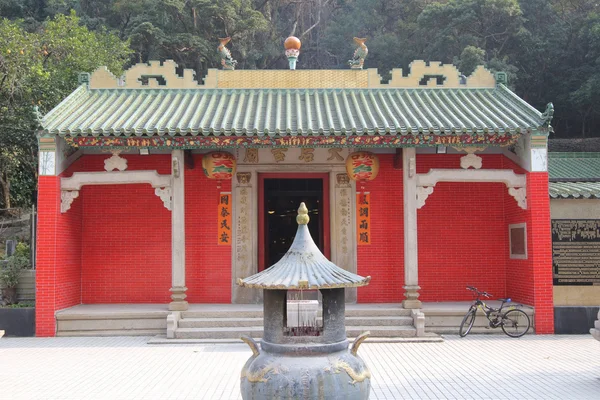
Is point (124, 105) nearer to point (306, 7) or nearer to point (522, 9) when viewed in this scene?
point (522, 9)

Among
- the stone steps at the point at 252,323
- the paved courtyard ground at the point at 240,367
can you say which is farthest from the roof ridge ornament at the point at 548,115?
the stone steps at the point at 252,323

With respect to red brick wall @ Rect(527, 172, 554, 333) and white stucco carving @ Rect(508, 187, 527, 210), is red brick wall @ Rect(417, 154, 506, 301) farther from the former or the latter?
red brick wall @ Rect(527, 172, 554, 333)

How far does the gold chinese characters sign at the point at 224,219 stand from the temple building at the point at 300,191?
0.06 ft

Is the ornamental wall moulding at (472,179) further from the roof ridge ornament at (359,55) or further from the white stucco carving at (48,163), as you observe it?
the white stucco carving at (48,163)

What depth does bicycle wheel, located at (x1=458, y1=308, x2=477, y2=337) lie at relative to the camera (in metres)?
10.0

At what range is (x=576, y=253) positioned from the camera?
1052cm

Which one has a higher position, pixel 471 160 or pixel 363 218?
pixel 471 160

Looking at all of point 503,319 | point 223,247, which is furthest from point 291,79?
point 503,319

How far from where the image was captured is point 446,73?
12250mm

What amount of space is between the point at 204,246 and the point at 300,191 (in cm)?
223

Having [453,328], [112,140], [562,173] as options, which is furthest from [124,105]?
[562,173]

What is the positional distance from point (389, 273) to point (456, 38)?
64.3ft

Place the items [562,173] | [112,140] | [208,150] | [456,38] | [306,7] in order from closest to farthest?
[112,140], [208,150], [562,173], [456,38], [306,7]

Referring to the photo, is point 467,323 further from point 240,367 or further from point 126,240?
point 126,240
